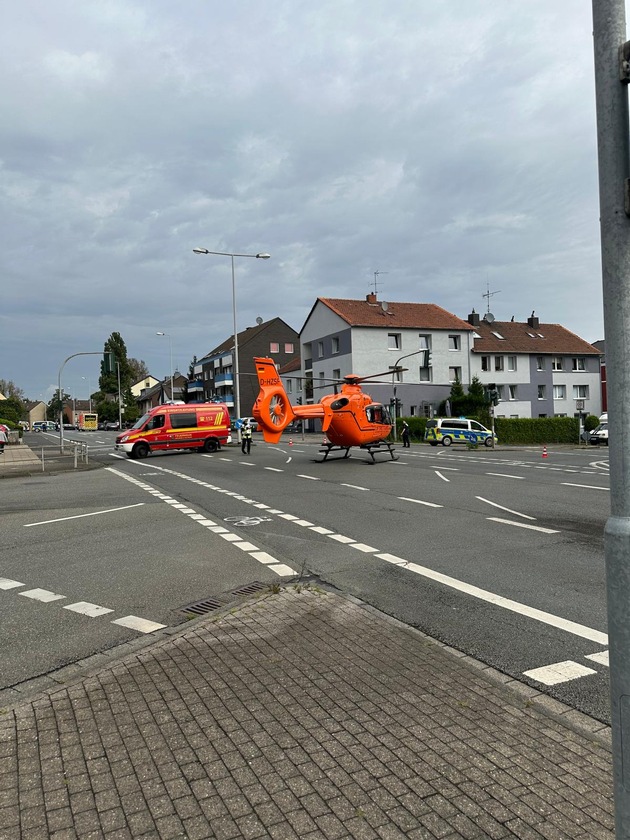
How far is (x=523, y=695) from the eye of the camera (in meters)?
3.97

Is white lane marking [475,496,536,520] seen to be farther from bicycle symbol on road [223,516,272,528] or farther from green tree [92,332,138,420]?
green tree [92,332,138,420]

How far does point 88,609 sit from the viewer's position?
6035mm

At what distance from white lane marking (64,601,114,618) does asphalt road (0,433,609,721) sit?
68mm

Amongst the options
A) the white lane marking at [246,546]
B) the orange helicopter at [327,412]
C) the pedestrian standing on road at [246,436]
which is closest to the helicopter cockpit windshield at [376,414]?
the orange helicopter at [327,412]

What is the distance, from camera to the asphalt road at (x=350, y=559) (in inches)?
199

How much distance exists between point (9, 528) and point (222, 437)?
23303mm

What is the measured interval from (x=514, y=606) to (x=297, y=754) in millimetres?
3272

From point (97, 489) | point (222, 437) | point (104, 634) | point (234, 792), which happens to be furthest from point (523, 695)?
point (222, 437)

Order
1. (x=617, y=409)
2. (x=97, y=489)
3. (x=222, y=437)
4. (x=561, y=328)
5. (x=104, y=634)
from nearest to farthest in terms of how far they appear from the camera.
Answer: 1. (x=617, y=409)
2. (x=104, y=634)
3. (x=97, y=489)
4. (x=222, y=437)
5. (x=561, y=328)

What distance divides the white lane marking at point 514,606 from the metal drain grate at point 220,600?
5.96ft

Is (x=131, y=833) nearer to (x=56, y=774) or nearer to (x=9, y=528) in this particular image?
(x=56, y=774)

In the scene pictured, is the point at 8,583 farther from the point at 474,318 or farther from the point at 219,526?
the point at 474,318

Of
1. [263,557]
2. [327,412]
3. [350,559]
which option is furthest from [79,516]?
[327,412]

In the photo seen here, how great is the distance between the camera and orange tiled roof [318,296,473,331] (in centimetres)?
5800
